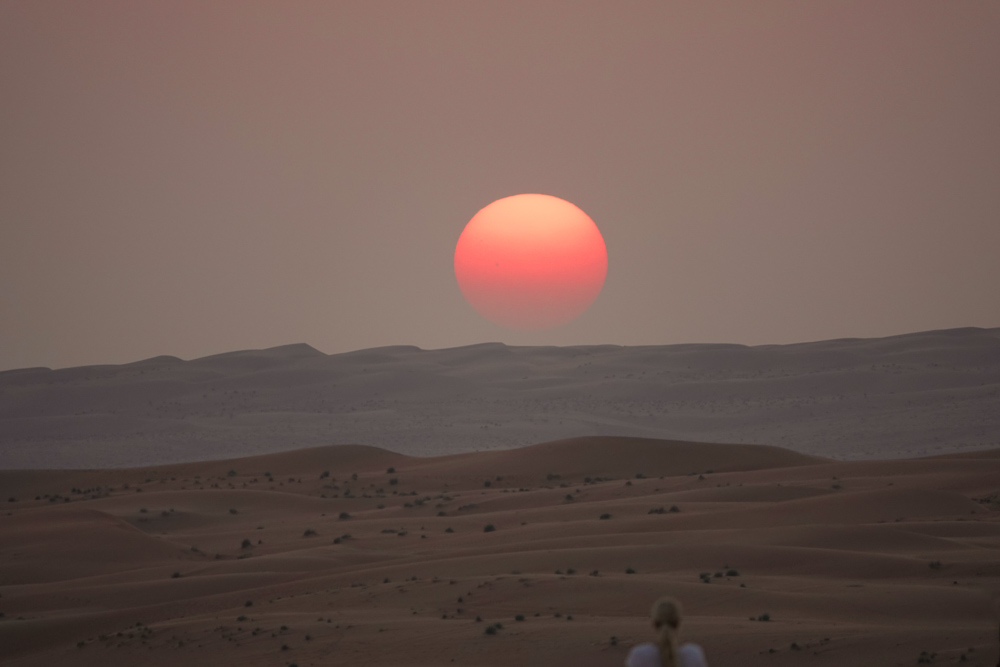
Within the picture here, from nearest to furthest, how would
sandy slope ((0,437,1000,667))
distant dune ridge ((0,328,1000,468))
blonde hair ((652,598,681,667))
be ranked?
blonde hair ((652,598,681,667)), sandy slope ((0,437,1000,667)), distant dune ridge ((0,328,1000,468))

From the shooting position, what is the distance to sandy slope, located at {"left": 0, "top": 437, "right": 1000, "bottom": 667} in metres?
14.5

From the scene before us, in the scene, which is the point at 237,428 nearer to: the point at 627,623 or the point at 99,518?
the point at 99,518

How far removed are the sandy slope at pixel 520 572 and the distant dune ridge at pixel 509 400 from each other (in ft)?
85.4

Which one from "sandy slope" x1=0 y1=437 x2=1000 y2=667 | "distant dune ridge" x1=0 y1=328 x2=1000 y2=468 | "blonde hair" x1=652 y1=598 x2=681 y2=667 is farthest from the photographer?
"distant dune ridge" x1=0 y1=328 x2=1000 y2=468

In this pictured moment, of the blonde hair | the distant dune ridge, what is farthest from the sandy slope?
the distant dune ridge

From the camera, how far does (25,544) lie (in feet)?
86.7

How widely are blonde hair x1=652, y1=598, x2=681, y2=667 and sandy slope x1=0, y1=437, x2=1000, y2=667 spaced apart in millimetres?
9223

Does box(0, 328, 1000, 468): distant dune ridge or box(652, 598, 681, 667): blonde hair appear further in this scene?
box(0, 328, 1000, 468): distant dune ridge

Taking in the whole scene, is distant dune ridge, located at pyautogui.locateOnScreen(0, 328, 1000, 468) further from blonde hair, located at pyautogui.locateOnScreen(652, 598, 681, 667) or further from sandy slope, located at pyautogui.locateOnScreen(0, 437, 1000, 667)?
blonde hair, located at pyautogui.locateOnScreen(652, 598, 681, 667)

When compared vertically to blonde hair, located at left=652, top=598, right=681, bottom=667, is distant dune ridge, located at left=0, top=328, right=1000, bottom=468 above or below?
above

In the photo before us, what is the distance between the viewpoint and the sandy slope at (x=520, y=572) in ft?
47.4

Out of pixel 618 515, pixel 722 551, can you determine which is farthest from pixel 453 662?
pixel 618 515

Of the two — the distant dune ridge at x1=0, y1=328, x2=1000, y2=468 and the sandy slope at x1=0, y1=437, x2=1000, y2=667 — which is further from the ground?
the distant dune ridge at x1=0, y1=328, x2=1000, y2=468

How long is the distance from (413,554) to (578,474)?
18025mm
